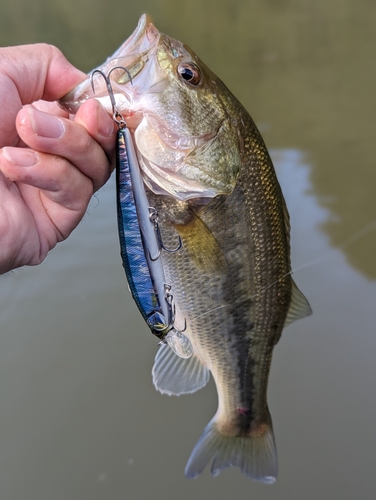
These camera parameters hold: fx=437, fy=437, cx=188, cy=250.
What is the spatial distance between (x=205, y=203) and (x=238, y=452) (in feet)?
3.63

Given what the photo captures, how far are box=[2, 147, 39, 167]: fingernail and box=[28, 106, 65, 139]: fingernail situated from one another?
0.06 m

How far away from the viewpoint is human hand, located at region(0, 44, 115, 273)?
112 cm

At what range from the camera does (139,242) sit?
3.68 feet

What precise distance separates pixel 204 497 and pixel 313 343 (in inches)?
43.7

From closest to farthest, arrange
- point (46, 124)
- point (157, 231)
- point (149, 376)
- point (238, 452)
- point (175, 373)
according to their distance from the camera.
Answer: point (46, 124)
point (157, 231)
point (175, 373)
point (238, 452)
point (149, 376)

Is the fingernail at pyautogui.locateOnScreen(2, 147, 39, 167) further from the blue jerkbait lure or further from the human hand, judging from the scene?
the blue jerkbait lure

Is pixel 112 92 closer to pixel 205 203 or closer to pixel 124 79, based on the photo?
pixel 124 79

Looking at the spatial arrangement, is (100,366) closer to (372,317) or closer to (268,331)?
(268,331)

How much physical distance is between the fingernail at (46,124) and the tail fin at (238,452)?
4.35ft

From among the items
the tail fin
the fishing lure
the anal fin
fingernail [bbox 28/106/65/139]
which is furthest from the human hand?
the tail fin

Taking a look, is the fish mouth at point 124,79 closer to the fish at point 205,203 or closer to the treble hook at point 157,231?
the fish at point 205,203

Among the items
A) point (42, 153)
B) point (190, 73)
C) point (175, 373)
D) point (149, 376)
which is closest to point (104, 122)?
point (42, 153)

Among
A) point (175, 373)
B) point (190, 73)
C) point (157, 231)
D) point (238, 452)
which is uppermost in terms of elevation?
point (190, 73)

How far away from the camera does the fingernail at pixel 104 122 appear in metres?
1.12
